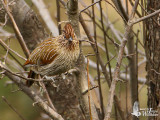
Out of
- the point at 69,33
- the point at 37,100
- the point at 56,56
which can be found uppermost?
the point at 69,33

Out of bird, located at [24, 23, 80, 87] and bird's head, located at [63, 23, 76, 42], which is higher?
bird's head, located at [63, 23, 76, 42]

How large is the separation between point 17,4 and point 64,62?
1.07 m

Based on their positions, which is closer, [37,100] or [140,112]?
[37,100]

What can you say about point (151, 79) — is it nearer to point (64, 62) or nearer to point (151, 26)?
point (151, 26)

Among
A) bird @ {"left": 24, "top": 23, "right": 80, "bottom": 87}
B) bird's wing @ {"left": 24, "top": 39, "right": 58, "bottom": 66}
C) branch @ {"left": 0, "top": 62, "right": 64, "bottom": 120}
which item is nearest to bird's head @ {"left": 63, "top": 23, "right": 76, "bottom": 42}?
bird @ {"left": 24, "top": 23, "right": 80, "bottom": 87}

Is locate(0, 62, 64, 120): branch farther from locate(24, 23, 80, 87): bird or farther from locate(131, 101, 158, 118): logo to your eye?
locate(131, 101, 158, 118): logo

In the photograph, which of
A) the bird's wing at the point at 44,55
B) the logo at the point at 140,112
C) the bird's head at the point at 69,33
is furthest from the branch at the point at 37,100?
the logo at the point at 140,112

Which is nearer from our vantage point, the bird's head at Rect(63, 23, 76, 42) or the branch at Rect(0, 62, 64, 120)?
the branch at Rect(0, 62, 64, 120)

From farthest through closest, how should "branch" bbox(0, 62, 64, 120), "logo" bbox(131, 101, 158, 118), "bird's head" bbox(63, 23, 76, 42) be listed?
"logo" bbox(131, 101, 158, 118) < "bird's head" bbox(63, 23, 76, 42) < "branch" bbox(0, 62, 64, 120)

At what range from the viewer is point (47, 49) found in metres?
2.79

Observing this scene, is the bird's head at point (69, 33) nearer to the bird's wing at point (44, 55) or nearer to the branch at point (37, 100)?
the bird's wing at point (44, 55)

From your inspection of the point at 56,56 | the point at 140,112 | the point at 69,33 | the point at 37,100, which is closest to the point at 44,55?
the point at 56,56

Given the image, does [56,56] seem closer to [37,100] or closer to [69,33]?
[69,33]

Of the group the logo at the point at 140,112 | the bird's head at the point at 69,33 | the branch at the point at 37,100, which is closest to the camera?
the branch at the point at 37,100
